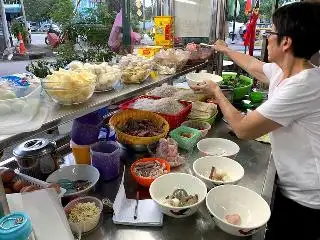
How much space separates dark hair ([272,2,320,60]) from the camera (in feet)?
4.49

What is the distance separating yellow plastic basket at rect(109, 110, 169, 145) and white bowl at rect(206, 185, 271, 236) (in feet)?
1.85

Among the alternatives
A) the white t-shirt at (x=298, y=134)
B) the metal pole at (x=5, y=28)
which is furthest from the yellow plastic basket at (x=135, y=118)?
the metal pole at (x=5, y=28)

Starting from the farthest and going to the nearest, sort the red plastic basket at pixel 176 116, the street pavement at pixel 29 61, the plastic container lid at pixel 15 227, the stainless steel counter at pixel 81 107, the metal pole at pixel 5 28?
the metal pole at pixel 5 28
the street pavement at pixel 29 61
the red plastic basket at pixel 176 116
the stainless steel counter at pixel 81 107
the plastic container lid at pixel 15 227

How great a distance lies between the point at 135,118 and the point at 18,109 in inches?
42.9

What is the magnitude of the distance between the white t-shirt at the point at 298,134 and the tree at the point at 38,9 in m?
4.41

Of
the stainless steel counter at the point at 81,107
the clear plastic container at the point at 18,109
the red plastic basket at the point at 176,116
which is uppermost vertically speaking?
the clear plastic container at the point at 18,109

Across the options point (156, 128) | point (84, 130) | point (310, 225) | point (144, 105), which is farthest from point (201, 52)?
point (310, 225)

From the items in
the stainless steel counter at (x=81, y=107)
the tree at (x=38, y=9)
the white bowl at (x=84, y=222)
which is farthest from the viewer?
the tree at (x=38, y=9)

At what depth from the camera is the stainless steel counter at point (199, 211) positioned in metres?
1.22

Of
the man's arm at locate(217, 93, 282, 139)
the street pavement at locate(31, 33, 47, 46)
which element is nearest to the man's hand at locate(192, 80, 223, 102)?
the man's arm at locate(217, 93, 282, 139)

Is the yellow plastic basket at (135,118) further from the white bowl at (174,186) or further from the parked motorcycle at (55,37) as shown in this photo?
the parked motorcycle at (55,37)

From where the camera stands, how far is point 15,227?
77 centimetres

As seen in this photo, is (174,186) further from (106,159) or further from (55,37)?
(55,37)

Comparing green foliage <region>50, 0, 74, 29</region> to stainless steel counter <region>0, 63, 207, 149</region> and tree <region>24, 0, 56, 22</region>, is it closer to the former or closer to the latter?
tree <region>24, 0, 56, 22</region>
